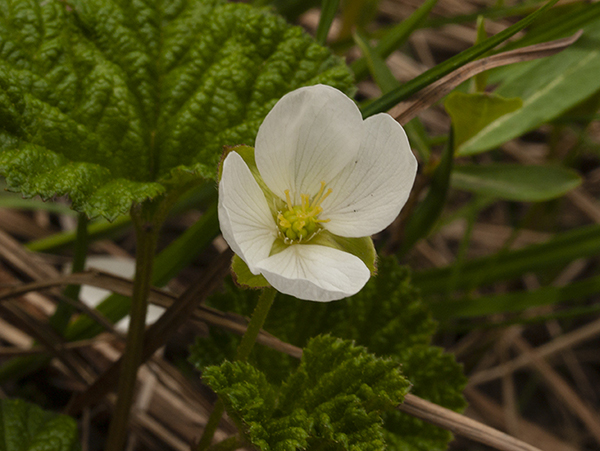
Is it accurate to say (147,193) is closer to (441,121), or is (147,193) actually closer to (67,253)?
(67,253)

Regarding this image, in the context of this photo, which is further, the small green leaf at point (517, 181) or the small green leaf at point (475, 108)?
the small green leaf at point (517, 181)

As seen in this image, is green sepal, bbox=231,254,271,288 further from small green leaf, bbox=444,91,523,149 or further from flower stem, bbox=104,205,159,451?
small green leaf, bbox=444,91,523,149

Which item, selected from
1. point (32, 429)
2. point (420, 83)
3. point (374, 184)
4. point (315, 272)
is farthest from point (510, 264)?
point (32, 429)

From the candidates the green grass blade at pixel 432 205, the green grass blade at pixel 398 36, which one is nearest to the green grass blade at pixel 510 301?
the green grass blade at pixel 432 205

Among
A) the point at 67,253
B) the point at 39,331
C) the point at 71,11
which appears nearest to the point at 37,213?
the point at 67,253

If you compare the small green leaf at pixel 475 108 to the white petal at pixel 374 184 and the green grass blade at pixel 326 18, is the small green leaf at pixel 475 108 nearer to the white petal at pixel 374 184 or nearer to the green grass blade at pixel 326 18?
the green grass blade at pixel 326 18

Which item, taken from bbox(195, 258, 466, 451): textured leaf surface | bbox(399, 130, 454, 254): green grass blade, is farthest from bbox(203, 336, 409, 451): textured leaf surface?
bbox(399, 130, 454, 254): green grass blade
